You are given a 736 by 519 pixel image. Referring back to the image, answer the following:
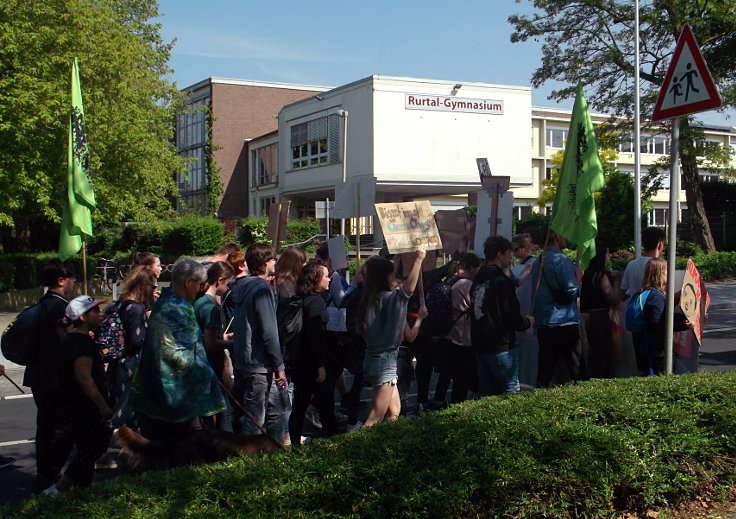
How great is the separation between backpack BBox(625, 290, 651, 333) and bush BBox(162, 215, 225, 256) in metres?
27.2

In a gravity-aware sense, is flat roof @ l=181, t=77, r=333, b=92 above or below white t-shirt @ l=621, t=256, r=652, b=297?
above

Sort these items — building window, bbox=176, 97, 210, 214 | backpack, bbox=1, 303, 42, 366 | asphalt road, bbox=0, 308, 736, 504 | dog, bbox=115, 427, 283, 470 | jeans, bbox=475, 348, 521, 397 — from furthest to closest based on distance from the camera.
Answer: building window, bbox=176, 97, 210, 214 < jeans, bbox=475, 348, 521, 397 < asphalt road, bbox=0, 308, 736, 504 < backpack, bbox=1, 303, 42, 366 < dog, bbox=115, 427, 283, 470

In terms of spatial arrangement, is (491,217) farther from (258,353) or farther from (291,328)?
(258,353)

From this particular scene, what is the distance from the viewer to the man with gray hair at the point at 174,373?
479cm

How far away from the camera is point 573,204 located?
7.23 m

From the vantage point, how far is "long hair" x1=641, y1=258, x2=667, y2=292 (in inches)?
264

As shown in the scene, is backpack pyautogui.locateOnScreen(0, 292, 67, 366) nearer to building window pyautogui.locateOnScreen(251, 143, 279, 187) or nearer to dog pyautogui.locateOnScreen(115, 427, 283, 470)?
dog pyautogui.locateOnScreen(115, 427, 283, 470)

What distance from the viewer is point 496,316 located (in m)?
6.77

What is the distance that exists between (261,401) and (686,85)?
13.7ft

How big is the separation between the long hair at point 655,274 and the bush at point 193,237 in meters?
27.2

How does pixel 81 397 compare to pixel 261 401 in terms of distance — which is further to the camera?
pixel 261 401

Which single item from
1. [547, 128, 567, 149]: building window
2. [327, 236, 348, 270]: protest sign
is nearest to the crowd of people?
[327, 236, 348, 270]: protest sign

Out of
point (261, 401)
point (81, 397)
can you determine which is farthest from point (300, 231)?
point (81, 397)

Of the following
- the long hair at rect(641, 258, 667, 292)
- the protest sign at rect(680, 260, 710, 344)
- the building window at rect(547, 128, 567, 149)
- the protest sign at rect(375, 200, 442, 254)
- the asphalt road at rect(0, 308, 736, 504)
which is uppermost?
the building window at rect(547, 128, 567, 149)
